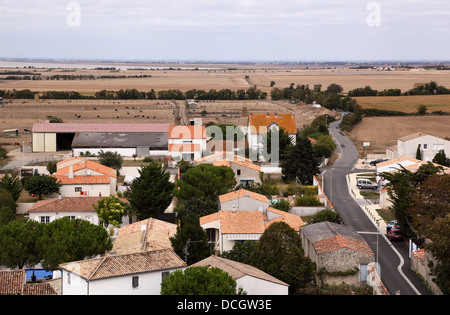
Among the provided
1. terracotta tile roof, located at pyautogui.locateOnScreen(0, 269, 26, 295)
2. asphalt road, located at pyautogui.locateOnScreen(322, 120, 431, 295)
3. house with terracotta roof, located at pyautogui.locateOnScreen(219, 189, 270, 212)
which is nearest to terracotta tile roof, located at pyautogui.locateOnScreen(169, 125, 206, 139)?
asphalt road, located at pyautogui.locateOnScreen(322, 120, 431, 295)

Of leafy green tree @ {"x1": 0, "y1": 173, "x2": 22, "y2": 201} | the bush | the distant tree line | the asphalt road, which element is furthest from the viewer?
the distant tree line

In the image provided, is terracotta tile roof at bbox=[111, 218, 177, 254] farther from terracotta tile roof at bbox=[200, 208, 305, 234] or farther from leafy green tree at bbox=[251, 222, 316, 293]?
leafy green tree at bbox=[251, 222, 316, 293]

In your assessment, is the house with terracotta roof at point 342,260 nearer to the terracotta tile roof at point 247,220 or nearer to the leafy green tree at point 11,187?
the terracotta tile roof at point 247,220

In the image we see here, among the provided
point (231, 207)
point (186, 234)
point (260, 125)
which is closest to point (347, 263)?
point (186, 234)

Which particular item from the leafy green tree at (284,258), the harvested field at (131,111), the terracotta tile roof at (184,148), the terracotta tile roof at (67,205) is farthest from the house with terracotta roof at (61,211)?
the harvested field at (131,111)

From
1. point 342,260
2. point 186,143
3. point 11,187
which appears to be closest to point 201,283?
point 342,260

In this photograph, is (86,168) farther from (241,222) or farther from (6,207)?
(241,222)
